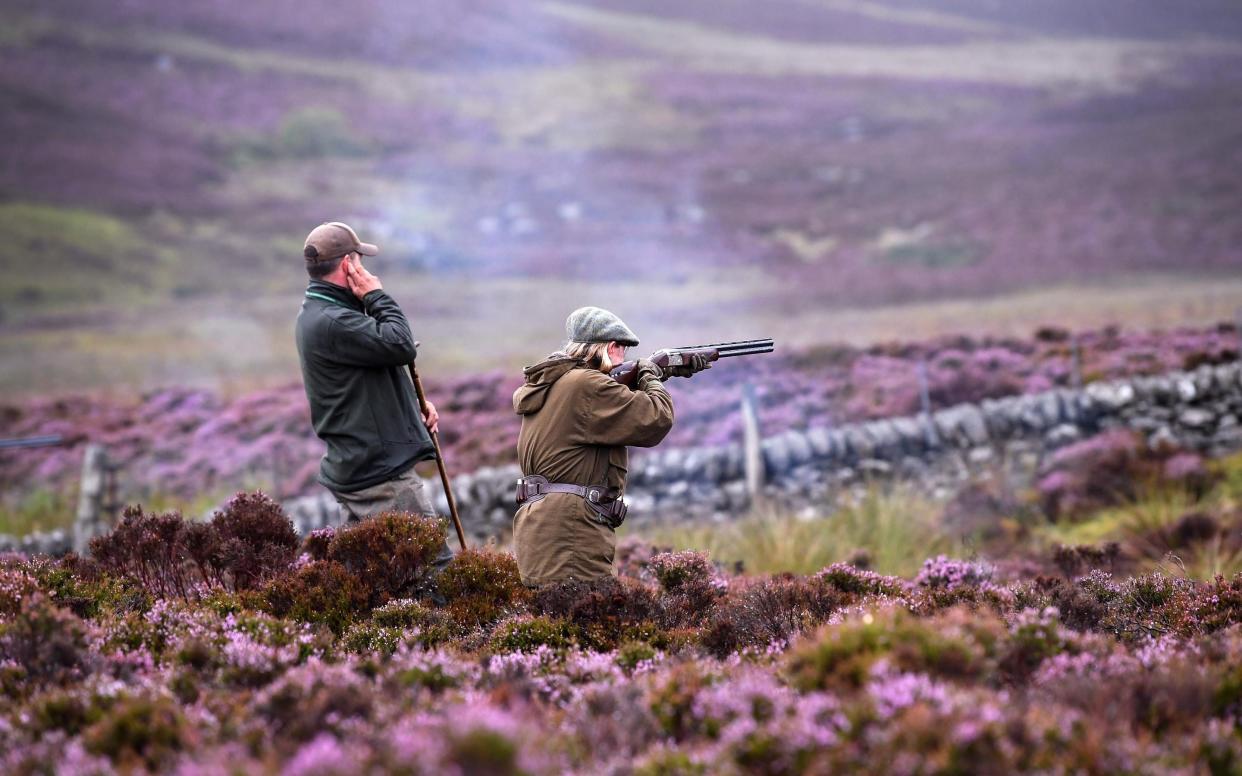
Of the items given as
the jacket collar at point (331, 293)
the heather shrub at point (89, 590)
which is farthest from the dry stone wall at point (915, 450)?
the jacket collar at point (331, 293)

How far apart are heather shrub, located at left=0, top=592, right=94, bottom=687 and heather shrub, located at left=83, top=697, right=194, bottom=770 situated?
0.91 metres

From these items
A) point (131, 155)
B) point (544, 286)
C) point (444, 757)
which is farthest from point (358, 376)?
point (131, 155)

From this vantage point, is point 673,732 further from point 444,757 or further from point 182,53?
point 182,53

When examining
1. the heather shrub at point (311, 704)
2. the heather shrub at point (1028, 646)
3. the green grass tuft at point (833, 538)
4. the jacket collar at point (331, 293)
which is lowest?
the green grass tuft at point (833, 538)

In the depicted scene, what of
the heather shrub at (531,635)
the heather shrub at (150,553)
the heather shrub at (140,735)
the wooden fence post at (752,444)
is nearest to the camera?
the heather shrub at (140,735)

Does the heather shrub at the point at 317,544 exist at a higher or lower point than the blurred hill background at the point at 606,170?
lower

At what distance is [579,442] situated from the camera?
6070mm

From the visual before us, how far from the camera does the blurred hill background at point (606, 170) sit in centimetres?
2989

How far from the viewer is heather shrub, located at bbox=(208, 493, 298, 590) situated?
268 inches

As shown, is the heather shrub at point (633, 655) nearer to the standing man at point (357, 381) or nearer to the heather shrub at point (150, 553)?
the standing man at point (357, 381)

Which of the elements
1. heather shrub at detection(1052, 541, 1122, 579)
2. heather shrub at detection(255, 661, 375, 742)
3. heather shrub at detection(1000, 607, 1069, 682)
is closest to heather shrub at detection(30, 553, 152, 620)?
heather shrub at detection(255, 661, 375, 742)

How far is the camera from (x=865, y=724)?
3576 millimetres

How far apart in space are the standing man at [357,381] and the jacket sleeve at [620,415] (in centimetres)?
120

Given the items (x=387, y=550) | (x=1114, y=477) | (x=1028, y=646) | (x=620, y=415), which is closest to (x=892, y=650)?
(x=1028, y=646)
